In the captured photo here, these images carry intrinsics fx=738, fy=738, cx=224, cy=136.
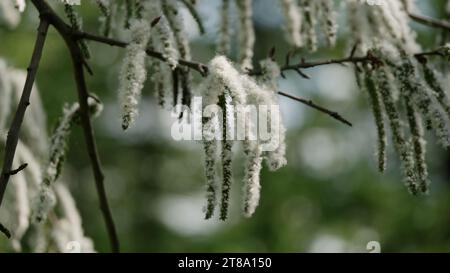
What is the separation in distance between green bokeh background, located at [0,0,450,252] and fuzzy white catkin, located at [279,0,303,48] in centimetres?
208

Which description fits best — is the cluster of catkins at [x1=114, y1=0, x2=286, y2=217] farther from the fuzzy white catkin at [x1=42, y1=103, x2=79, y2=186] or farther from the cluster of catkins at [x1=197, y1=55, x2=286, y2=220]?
the fuzzy white catkin at [x1=42, y1=103, x2=79, y2=186]

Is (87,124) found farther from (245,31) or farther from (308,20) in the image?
(308,20)

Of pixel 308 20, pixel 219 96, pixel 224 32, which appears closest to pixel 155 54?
pixel 219 96

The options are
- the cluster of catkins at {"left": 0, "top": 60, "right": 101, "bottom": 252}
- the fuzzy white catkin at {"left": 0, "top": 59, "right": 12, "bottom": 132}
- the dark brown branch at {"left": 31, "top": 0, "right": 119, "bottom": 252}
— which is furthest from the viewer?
the fuzzy white catkin at {"left": 0, "top": 59, "right": 12, "bottom": 132}

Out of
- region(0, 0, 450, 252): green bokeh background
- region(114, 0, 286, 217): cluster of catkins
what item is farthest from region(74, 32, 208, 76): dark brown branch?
region(0, 0, 450, 252): green bokeh background

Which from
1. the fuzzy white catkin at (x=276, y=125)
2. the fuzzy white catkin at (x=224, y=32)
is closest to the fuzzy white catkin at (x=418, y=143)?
the fuzzy white catkin at (x=276, y=125)

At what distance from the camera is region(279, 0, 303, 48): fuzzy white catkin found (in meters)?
2.12

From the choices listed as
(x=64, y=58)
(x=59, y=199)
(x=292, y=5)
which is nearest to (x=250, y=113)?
(x=292, y=5)

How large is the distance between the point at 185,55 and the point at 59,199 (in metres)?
0.94

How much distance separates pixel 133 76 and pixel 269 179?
18.1 ft

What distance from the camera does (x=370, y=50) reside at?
5.82 feet

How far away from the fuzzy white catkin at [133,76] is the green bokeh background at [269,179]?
2688mm

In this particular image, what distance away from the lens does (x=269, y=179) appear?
22.8 ft

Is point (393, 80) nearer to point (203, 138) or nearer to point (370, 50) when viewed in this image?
point (370, 50)
